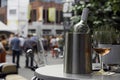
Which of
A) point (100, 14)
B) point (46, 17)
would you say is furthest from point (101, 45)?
point (46, 17)

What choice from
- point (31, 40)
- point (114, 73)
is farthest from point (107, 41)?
point (31, 40)

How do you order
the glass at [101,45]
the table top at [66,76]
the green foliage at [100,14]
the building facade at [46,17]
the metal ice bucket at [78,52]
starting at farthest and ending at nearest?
the building facade at [46,17] → the green foliage at [100,14] → the glass at [101,45] → the metal ice bucket at [78,52] → the table top at [66,76]

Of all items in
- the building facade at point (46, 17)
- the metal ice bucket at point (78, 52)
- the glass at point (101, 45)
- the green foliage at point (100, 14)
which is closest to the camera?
the metal ice bucket at point (78, 52)

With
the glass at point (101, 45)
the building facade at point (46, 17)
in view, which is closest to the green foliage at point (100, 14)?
the glass at point (101, 45)

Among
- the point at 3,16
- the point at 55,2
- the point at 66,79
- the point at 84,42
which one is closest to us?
the point at 66,79

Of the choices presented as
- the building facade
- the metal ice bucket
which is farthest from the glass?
the building facade

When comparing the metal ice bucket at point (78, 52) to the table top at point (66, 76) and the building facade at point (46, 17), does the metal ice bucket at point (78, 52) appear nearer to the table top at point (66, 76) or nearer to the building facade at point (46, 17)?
the table top at point (66, 76)

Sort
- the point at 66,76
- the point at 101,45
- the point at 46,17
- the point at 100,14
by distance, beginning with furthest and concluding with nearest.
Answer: the point at 46,17, the point at 100,14, the point at 101,45, the point at 66,76

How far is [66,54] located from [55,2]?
5094 centimetres

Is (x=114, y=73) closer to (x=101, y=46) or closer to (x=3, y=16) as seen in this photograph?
(x=101, y=46)

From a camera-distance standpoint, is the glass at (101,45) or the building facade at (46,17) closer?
the glass at (101,45)

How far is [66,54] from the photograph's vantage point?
8.89 ft

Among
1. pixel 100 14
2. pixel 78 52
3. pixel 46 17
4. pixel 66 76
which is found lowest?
pixel 46 17

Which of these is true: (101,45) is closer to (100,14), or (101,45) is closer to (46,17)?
(100,14)
